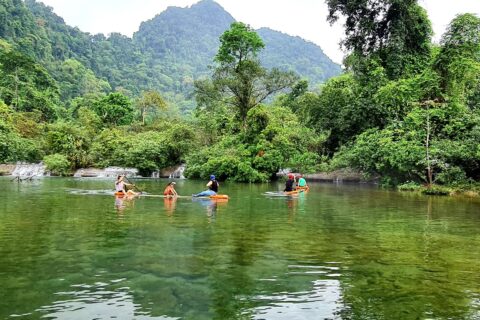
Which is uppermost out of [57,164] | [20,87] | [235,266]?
[20,87]

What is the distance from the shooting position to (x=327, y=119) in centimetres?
4159

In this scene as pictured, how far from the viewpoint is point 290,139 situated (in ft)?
135

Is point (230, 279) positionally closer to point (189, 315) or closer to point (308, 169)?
point (189, 315)

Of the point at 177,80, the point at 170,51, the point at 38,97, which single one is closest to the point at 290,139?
the point at 38,97

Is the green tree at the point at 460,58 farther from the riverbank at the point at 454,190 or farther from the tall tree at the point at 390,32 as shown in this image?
the riverbank at the point at 454,190

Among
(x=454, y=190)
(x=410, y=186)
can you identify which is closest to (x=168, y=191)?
(x=410, y=186)

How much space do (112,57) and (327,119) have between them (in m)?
106

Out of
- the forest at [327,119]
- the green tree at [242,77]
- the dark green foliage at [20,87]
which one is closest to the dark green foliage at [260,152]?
the forest at [327,119]

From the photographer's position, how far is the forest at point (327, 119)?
1155 inches

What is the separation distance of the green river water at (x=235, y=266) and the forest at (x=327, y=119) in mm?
15605

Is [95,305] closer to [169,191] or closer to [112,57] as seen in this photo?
[169,191]

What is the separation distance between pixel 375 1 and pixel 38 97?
49934 millimetres

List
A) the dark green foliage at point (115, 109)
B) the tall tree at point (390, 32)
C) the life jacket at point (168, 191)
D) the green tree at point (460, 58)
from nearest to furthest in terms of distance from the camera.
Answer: the life jacket at point (168, 191)
the green tree at point (460, 58)
the tall tree at point (390, 32)
the dark green foliage at point (115, 109)

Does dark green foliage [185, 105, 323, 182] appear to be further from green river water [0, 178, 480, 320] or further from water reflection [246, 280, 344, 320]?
water reflection [246, 280, 344, 320]
